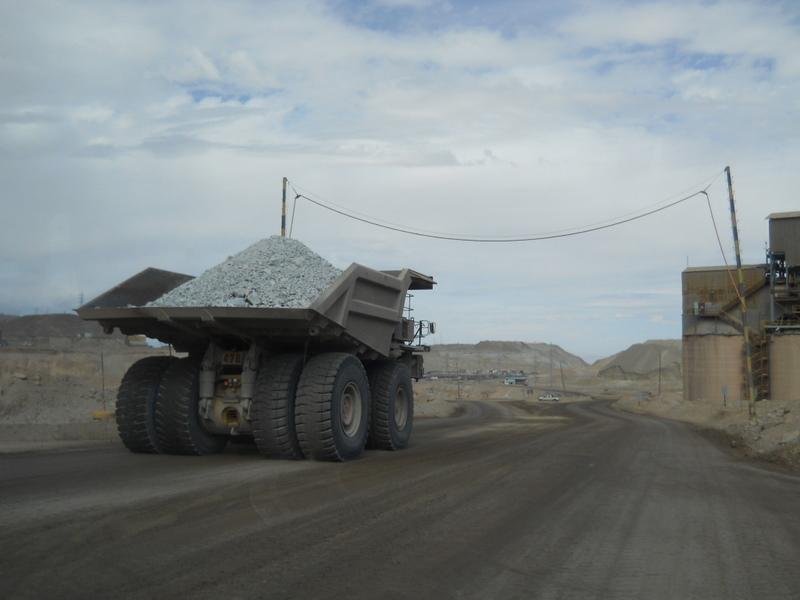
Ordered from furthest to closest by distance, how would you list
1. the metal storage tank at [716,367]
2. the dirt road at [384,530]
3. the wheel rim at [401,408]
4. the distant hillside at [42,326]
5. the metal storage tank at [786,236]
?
the distant hillside at [42,326] → the metal storage tank at [716,367] → the metal storage tank at [786,236] → the wheel rim at [401,408] → the dirt road at [384,530]

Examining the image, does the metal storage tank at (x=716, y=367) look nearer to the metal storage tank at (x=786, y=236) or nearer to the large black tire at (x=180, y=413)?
the metal storage tank at (x=786, y=236)

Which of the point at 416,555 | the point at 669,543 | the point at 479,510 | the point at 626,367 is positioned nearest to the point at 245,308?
the point at 479,510

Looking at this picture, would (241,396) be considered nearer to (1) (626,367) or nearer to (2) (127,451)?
(2) (127,451)

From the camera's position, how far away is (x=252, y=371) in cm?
1207

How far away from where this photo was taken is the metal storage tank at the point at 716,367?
150 feet

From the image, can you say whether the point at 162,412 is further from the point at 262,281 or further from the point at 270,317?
the point at 270,317

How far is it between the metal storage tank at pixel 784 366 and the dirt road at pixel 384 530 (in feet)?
103

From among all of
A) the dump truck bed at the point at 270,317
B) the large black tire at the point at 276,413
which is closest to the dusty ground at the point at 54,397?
the dump truck bed at the point at 270,317

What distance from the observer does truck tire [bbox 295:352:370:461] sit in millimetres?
11508

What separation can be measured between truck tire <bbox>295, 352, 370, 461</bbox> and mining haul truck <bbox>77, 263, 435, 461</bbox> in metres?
0.02

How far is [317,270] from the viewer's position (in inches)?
500

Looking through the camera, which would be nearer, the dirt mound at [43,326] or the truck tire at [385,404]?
the truck tire at [385,404]

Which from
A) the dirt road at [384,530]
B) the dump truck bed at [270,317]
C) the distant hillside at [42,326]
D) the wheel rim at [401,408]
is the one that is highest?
the distant hillside at [42,326]

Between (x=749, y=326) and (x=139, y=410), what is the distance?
38.7 m
